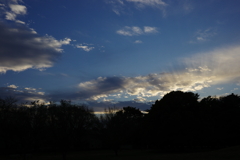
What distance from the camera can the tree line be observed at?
40750 millimetres

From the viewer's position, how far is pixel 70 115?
4541 cm

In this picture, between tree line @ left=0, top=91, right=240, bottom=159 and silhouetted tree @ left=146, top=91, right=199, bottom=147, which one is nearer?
tree line @ left=0, top=91, right=240, bottom=159

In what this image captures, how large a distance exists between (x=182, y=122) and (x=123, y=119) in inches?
681

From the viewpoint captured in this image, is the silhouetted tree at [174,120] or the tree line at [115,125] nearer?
the tree line at [115,125]

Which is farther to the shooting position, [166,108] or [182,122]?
[166,108]

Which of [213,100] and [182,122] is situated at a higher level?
[213,100]

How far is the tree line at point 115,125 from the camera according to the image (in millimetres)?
40750

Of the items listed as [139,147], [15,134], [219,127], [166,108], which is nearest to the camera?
[15,134]

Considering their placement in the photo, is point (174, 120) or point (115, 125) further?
point (115, 125)

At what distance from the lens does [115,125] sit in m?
53.9

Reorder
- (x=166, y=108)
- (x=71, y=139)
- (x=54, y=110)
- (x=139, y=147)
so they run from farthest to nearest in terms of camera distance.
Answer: (x=139, y=147) < (x=166, y=108) < (x=54, y=110) < (x=71, y=139)

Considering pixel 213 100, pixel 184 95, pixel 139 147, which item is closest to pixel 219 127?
pixel 213 100

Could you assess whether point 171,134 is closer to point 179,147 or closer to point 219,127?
point 179,147

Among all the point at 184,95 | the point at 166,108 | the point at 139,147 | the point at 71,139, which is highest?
the point at 184,95
